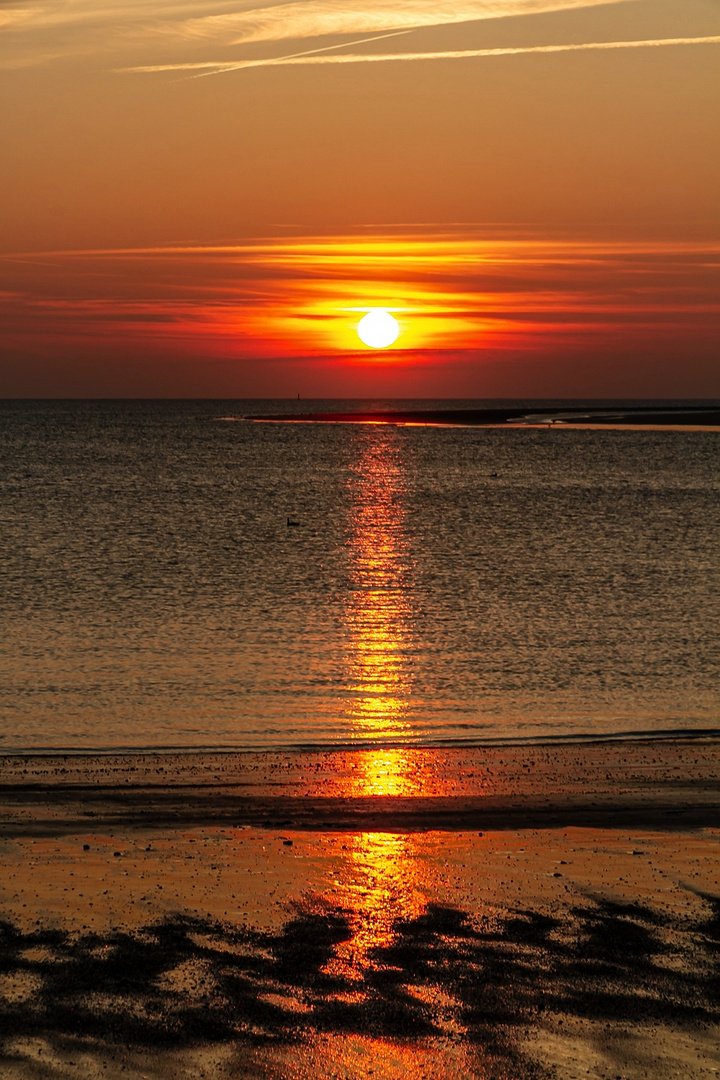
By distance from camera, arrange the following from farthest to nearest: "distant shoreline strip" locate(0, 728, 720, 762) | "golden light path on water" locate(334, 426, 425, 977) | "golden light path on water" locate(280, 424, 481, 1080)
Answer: "distant shoreline strip" locate(0, 728, 720, 762) → "golden light path on water" locate(334, 426, 425, 977) → "golden light path on water" locate(280, 424, 481, 1080)

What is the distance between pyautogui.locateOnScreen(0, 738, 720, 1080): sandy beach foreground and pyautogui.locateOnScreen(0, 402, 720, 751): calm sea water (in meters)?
3.59

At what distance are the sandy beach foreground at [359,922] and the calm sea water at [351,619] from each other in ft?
11.8

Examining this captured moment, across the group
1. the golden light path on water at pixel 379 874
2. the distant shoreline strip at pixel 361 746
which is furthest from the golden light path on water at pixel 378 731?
the distant shoreline strip at pixel 361 746

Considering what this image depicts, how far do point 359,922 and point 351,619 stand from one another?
822 inches

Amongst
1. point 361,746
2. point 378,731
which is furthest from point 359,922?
point 378,731

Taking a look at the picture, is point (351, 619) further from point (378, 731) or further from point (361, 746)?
point (361, 746)

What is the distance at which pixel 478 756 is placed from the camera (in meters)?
16.5

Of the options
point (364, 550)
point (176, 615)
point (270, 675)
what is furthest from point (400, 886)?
point (364, 550)

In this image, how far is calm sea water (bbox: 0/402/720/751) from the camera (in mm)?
19359

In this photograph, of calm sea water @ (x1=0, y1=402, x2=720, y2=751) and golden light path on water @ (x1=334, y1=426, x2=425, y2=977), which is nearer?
golden light path on water @ (x1=334, y1=426, x2=425, y2=977)

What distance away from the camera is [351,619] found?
1216 inches

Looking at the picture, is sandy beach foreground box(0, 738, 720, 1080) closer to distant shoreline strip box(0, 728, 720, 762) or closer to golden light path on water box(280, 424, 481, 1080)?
golden light path on water box(280, 424, 481, 1080)

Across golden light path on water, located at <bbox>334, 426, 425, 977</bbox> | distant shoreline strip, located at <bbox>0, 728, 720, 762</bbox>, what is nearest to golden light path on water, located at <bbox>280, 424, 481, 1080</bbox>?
golden light path on water, located at <bbox>334, 426, 425, 977</bbox>

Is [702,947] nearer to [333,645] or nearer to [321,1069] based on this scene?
[321,1069]
